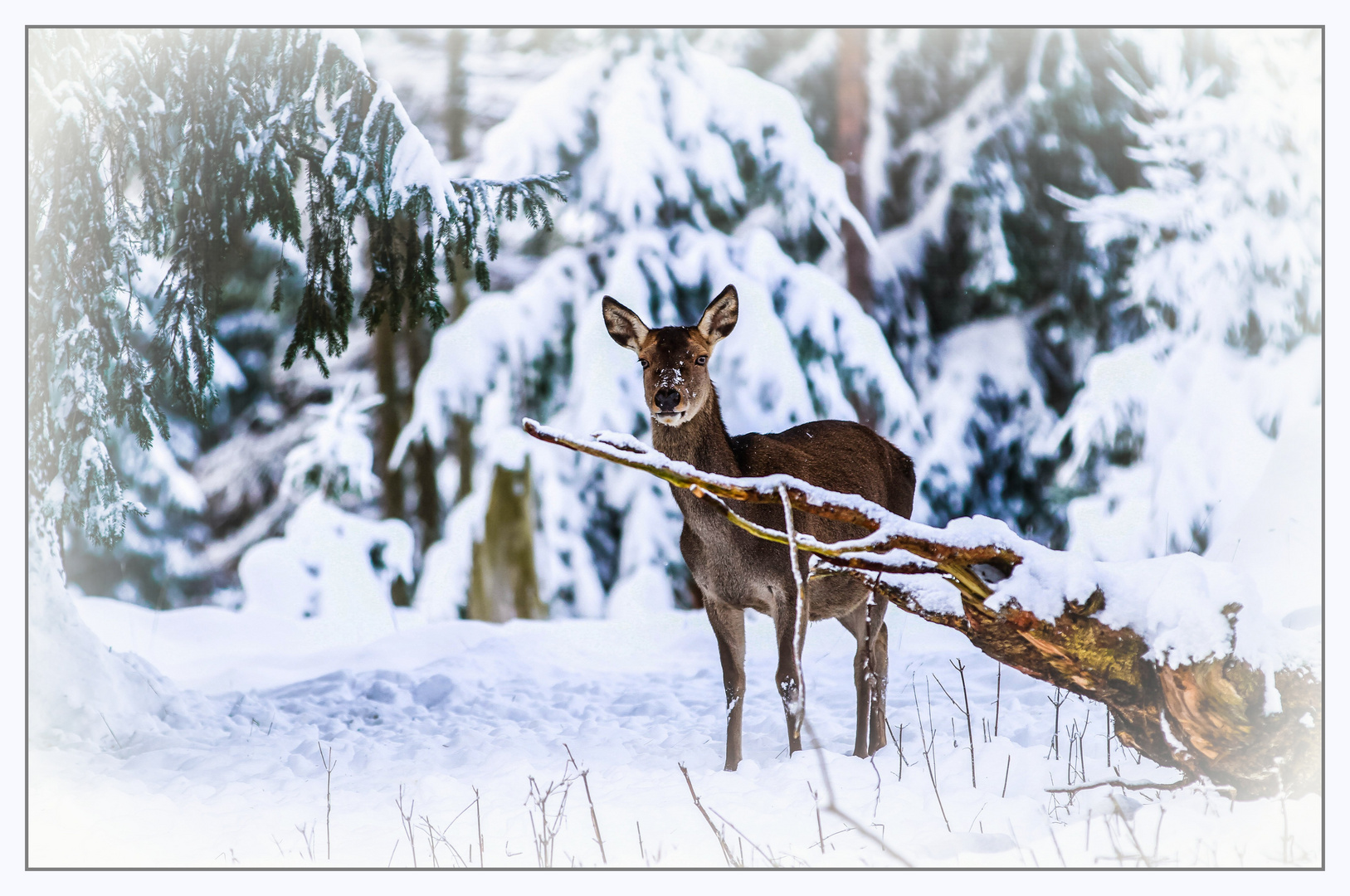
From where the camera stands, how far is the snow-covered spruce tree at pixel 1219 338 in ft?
16.5

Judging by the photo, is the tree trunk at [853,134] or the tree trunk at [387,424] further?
the tree trunk at [387,424]

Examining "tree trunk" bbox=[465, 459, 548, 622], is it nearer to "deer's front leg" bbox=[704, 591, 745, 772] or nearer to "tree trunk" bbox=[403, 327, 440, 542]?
"tree trunk" bbox=[403, 327, 440, 542]

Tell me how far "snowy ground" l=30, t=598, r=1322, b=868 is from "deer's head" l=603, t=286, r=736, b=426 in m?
1.58

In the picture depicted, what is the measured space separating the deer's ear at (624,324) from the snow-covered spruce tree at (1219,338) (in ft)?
10.1

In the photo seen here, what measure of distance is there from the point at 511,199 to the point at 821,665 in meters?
3.30

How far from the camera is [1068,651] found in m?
3.46

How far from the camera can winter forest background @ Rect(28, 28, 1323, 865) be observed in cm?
513

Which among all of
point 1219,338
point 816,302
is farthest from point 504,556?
point 1219,338

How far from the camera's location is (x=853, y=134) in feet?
21.4

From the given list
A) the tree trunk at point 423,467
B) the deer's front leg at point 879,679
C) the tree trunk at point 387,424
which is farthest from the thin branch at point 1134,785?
the tree trunk at point 387,424

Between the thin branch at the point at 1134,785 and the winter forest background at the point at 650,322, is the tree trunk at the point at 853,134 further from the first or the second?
the thin branch at the point at 1134,785

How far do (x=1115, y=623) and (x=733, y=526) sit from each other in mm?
1535

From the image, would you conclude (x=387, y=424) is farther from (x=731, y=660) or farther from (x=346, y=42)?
(x=731, y=660)
